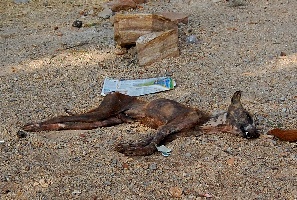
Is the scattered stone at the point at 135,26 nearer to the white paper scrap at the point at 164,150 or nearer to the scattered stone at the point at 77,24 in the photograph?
the scattered stone at the point at 77,24

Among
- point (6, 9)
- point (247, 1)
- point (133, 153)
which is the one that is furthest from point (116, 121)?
point (6, 9)

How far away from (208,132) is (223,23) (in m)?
2.42

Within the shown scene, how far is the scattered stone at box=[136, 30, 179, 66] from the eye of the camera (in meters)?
4.68

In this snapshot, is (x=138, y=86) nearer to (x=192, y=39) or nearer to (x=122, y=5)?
(x=192, y=39)

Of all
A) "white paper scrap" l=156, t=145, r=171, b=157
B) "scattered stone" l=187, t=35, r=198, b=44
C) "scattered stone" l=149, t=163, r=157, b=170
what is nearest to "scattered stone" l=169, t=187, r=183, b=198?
"scattered stone" l=149, t=163, r=157, b=170

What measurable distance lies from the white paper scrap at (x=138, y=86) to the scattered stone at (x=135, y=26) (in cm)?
68

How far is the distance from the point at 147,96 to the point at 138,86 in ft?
0.69

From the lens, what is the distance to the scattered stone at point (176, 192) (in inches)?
110

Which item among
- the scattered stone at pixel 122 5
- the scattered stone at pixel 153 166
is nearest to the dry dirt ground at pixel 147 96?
the scattered stone at pixel 153 166

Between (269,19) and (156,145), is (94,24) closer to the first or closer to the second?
(269,19)

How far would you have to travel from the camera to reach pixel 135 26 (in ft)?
16.1

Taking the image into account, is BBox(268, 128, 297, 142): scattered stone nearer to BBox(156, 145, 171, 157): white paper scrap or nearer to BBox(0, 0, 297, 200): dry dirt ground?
BBox(0, 0, 297, 200): dry dirt ground

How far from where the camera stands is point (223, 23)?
217 inches

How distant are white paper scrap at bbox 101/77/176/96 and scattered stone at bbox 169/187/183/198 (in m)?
1.40
